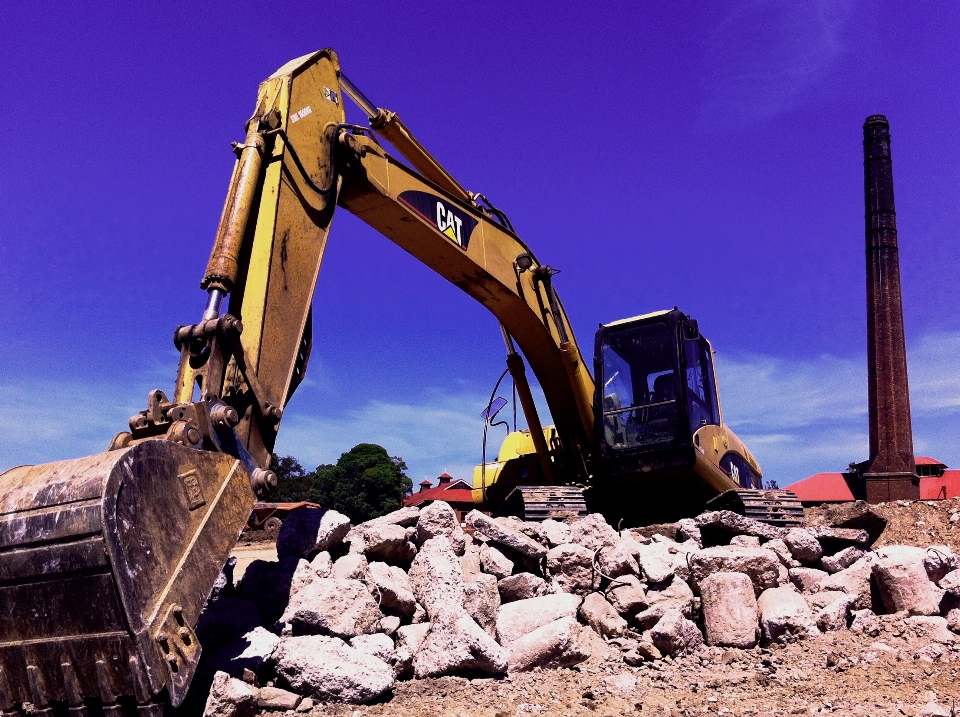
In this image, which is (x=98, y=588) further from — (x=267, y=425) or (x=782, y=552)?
(x=782, y=552)

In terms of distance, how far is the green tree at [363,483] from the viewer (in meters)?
33.2

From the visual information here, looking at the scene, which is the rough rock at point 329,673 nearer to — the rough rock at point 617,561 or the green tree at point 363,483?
the rough rock at point 617,561

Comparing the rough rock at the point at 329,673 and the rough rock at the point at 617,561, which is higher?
the rough rock at the point at 617,561

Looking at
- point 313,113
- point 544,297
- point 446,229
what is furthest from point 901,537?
point 313,113

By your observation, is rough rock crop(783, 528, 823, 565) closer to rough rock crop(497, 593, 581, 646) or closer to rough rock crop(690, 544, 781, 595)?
rough rock crop(690, 544, 781, 595)

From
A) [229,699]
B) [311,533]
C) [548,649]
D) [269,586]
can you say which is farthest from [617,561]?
[229,699]

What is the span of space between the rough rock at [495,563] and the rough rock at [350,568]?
970 mm

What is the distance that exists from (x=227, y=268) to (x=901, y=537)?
33.0 feet

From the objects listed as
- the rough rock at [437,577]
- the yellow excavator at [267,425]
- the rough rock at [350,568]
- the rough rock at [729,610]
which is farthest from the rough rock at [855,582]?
the rough rock at [350,568]

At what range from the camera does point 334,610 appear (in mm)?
4746

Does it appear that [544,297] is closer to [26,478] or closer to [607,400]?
[607,400]

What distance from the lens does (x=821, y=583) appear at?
654 centimetres

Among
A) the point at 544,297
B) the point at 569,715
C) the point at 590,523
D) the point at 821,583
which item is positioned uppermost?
the point at 544,297

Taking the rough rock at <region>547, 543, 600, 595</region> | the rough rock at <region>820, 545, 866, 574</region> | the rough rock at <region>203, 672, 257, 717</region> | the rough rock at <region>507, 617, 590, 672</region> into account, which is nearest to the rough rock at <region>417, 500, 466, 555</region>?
the rough rock at <region>547, 543, 600, 595</region>
